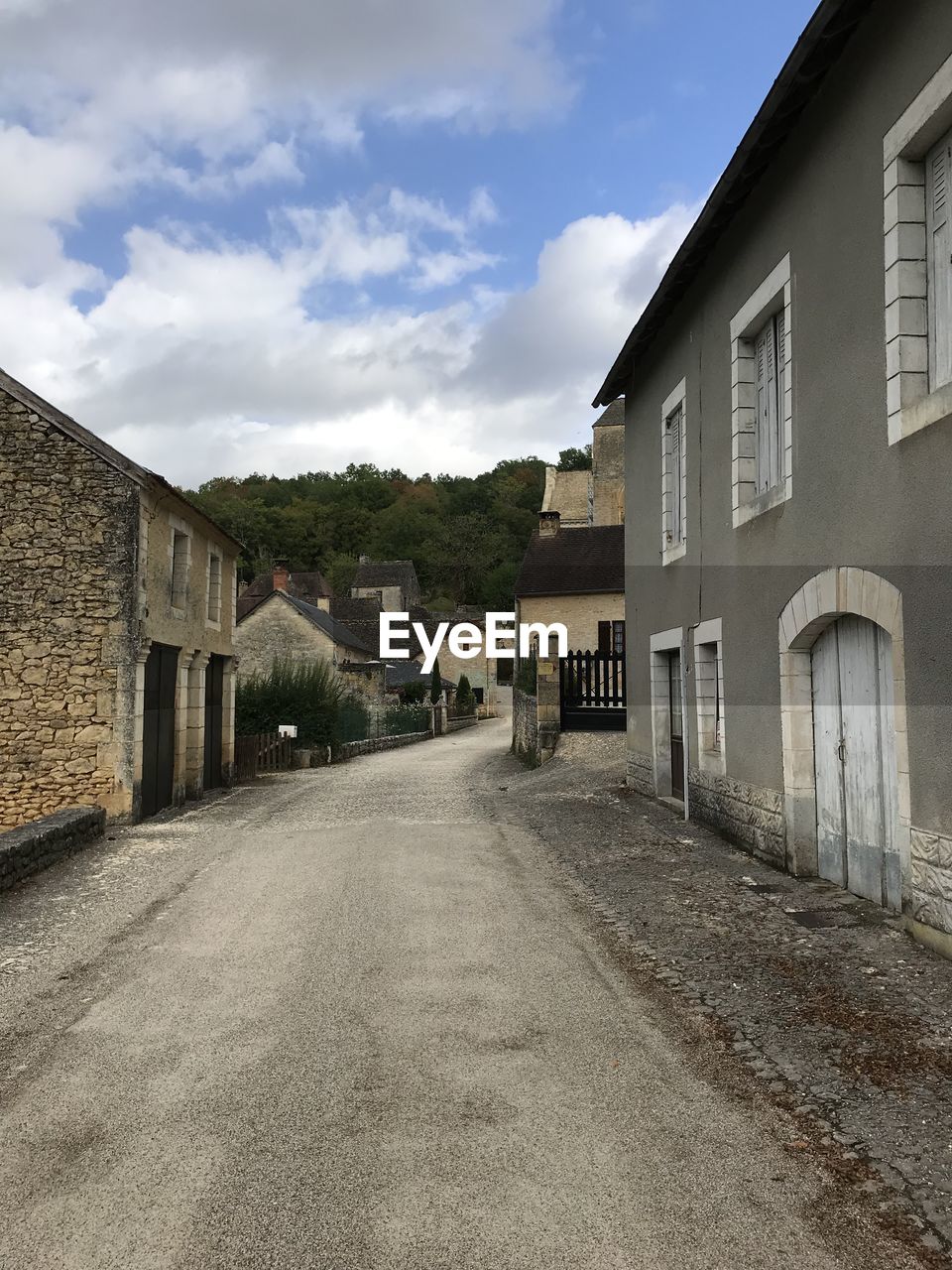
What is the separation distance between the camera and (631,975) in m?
5.62

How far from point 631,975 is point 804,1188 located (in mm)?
2445

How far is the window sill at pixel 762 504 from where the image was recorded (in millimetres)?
8336

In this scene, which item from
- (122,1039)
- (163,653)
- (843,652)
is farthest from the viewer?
(163,653)

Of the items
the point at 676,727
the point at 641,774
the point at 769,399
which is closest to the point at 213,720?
the point at 641,774

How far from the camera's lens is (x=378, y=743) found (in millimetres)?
32312

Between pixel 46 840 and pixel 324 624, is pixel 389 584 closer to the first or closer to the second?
pixel 324 624

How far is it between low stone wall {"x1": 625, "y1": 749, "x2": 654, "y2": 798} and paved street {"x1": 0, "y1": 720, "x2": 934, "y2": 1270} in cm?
584

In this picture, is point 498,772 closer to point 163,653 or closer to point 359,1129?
point 163,653

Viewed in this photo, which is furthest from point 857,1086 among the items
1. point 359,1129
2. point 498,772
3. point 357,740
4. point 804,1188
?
point 357,740

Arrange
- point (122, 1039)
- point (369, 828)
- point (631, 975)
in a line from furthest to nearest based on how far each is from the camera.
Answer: point (369, 828) < point (631, 975) < point (122, 1039)

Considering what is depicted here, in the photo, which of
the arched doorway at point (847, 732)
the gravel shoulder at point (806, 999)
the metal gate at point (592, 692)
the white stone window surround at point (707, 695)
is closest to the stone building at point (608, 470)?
the metal gate at point (592, 692)

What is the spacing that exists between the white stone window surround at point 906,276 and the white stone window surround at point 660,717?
661cm

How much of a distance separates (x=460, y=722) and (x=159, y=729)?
3371 cm

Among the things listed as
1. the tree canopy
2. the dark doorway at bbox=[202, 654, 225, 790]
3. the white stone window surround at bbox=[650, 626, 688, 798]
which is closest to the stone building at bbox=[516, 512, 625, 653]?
the dark doorway at bbox=[202, 654, 225, 790]
